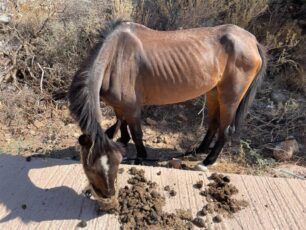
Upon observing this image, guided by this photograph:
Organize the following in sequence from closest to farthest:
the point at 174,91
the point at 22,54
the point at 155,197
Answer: the point at 155,197 < the point at 174,91 < the point at 22,54

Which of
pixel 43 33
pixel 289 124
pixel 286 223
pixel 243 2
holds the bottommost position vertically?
pixel 289 124

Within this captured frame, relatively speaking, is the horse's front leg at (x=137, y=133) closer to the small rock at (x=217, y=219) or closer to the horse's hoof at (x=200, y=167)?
the horse's hoof at (x=200, y=167)

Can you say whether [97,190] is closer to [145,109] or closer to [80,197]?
[80,197]

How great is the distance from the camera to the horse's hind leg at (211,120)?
362 centimetres

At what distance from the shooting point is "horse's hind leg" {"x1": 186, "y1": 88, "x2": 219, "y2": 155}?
11.9 ft

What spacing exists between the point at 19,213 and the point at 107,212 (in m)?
0.59

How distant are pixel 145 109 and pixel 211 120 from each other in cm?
102

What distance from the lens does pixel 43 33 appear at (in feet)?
16.1

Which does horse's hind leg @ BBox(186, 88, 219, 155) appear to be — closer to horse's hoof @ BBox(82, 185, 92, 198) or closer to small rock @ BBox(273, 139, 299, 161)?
small rock @ BBox(273, 139, 299, 161)

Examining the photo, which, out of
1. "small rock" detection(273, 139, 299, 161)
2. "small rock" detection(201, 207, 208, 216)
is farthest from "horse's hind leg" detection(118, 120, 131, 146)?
"small rock" detection(273, 139, 299, 161)

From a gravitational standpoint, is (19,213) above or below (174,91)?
below

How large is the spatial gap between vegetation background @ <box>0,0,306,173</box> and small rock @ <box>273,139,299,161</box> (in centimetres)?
6

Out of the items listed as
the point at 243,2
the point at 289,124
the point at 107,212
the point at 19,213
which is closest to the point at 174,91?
the point at 107,212

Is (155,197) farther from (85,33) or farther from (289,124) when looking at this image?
(85,33)
